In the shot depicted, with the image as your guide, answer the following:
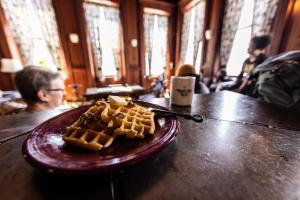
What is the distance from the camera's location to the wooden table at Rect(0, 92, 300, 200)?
233 millimetres

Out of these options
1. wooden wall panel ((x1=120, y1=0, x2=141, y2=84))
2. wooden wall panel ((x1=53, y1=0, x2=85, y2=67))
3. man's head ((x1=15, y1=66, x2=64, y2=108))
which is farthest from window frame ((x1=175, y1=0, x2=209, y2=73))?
man's head ((x1=15, y1=66, x2=64, y2=108))

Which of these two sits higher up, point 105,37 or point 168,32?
point 168,32

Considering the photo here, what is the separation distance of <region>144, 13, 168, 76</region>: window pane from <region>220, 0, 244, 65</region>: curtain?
1.97 m

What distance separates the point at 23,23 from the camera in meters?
3.11

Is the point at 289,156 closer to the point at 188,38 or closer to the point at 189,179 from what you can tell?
the point at 189,179

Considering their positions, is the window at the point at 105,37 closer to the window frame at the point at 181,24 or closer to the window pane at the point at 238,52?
the window frame at the point at 181,24

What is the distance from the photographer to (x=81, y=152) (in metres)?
0.28

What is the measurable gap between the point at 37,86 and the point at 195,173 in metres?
1.22

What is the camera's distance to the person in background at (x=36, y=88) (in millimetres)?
1003

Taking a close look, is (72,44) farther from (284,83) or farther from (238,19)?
(284,83)

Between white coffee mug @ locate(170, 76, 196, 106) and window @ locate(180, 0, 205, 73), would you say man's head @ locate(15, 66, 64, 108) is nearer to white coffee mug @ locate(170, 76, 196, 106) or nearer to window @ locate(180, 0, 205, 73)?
white coffee mug @ locate(170, 76, 196, 106)

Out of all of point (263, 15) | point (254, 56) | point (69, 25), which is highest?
point (69, 25)

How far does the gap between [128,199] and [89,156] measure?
0.35ft

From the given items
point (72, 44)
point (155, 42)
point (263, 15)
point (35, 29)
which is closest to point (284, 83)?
point (263, 15)
